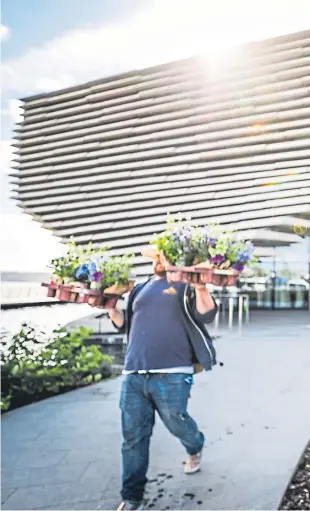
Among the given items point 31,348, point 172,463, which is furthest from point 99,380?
point 172,463

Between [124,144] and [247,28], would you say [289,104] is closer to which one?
[124,144]

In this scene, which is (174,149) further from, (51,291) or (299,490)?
(299,490)

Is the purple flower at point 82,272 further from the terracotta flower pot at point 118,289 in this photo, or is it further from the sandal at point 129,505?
the sandal at point 129,505

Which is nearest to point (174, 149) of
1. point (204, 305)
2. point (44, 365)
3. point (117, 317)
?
point (44, 365)

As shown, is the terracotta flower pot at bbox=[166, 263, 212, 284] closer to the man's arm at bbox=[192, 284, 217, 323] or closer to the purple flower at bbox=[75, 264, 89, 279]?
the man's arm at bbox=[192, 284, 217, 323]

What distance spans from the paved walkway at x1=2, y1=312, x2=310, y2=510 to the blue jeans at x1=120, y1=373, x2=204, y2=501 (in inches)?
5.7

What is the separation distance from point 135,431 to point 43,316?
46.4 inches

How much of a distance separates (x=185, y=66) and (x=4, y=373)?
2.14m

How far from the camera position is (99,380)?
268cm

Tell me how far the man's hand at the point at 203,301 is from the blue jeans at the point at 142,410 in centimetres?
21

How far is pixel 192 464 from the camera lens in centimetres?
167

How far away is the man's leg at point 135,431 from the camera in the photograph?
4.73ft

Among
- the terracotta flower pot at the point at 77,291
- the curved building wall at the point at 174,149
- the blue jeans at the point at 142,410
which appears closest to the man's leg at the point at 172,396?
the blue jeans at the point at 142,410

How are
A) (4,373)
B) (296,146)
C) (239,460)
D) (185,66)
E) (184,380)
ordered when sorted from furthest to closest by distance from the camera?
(185,66) → (296,146) → (4,373) → (239,460) → (184,380)
